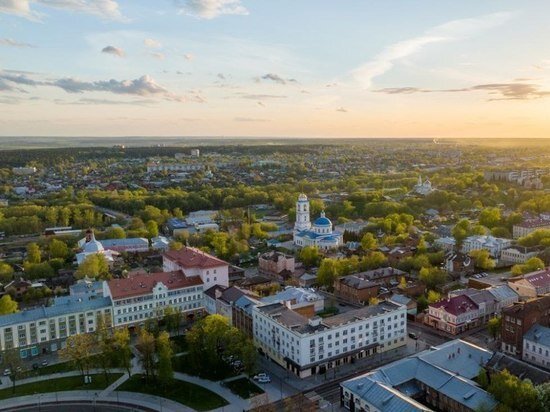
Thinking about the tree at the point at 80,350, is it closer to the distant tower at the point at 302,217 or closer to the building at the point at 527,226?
the distant tower at the point at 302,217

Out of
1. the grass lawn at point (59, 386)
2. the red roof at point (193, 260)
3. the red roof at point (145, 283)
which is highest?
the red roof at point (193, 260)

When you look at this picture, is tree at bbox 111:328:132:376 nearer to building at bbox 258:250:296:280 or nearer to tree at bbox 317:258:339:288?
tree at bbox 317:258:339:288

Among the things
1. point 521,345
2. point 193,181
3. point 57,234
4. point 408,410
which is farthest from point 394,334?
point 193,181

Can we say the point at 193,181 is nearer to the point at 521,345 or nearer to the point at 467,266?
the point at 467,266

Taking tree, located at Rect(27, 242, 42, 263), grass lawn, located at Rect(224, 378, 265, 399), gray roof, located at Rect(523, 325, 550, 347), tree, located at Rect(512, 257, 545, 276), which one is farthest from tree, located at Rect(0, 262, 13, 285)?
tree, located at Rect(512, 257, 545, 276)

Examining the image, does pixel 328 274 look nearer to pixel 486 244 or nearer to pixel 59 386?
pixel 486 244

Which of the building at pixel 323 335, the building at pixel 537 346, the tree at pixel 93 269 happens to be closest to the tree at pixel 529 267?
the building at pixel 537 346
